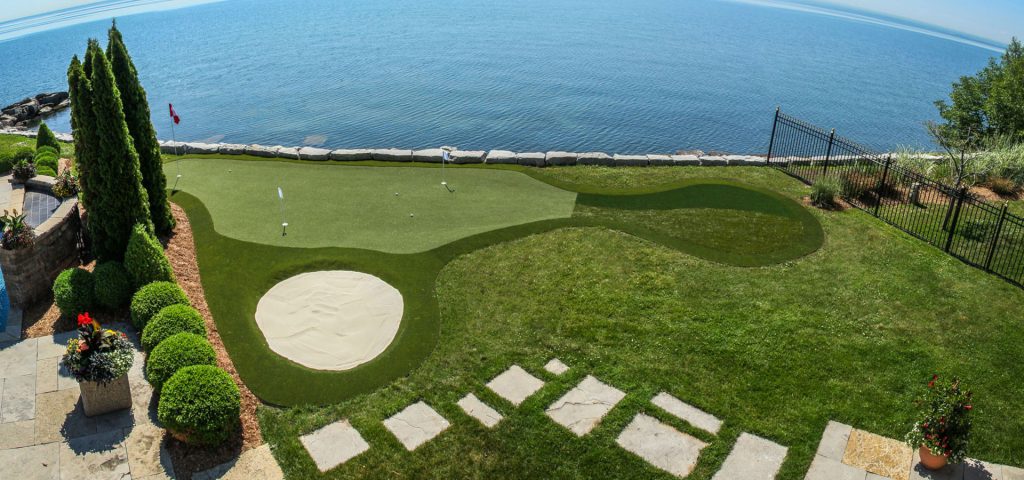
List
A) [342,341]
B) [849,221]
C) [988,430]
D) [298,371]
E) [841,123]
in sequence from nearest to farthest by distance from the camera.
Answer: [988,430]
[298,371]
[342,341]
[849,221]
[841,123]

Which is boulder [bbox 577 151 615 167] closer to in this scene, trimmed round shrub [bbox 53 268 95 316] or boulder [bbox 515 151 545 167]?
boulder [bbox 515 151 545 167]

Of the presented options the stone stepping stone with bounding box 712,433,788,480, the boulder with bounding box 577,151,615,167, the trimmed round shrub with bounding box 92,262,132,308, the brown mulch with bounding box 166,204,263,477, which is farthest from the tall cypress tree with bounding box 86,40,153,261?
the boulder with bounding box 577,151,615,167

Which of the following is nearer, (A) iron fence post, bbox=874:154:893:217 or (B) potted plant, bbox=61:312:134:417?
(B) potted plant, bbox=61:312:134:417

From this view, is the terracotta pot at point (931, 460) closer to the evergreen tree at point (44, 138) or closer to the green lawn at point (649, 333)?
the green lawn at point (649, 333)

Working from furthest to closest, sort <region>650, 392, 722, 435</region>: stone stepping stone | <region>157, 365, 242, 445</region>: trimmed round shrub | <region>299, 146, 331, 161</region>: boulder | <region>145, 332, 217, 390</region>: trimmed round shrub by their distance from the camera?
<region>299, 146, 331, 161</region>: boulder
<region>650, 392, 722, 435</region>: stone stepping stone
<region>145, 332, 217, 390</region>: trimmed round shrub
<region>157, 365, 242, 445</region>: trimmed round shrub

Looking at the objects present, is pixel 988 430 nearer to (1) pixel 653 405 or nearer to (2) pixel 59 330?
(1) pixel 653 405

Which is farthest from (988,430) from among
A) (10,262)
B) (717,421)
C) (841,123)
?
(841,123)
